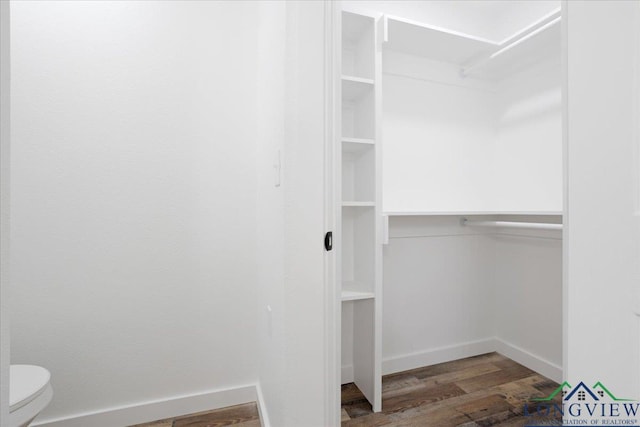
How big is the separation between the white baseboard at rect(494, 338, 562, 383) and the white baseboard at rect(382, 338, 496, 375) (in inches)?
2.9

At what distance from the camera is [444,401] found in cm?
175

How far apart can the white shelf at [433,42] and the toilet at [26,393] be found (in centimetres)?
223

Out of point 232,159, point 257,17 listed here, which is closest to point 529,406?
point 232,159

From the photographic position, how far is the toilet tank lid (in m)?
1.08

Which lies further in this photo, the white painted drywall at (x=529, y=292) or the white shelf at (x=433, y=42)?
the white painted drywall at (x=529, y=292)

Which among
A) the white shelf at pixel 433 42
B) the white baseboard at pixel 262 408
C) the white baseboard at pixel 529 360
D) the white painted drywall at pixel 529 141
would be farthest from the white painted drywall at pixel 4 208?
the white baseboard at pixel 529 360

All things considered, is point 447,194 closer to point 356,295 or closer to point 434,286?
point 434,286

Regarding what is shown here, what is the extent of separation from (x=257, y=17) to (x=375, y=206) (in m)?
1.21

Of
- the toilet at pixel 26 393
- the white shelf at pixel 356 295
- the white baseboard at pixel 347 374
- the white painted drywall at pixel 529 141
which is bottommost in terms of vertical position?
the white baseboard at pixel 347 374

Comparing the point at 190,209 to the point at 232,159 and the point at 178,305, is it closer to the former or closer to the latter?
the point at 232,159

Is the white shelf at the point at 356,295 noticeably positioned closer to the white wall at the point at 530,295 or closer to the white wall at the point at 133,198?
the white wall at the point at 133,198

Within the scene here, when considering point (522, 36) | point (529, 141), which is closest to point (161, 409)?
point (529, 141)

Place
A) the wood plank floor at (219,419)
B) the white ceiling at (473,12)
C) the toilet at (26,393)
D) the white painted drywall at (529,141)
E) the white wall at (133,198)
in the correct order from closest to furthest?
the toilet at (26,393) → the white wall at (133,198) → the wood plank floor at (219,419) → the white painted drywall at (529,141) → the white ceiling at (473,12)

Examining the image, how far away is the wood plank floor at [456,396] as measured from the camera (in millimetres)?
1600
